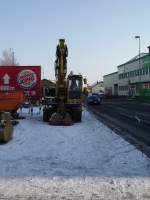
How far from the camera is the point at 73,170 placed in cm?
1146

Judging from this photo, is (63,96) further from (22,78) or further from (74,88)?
(22,78)

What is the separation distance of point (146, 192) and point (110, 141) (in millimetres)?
8255

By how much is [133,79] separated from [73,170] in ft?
344

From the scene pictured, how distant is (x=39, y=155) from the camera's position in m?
13.9

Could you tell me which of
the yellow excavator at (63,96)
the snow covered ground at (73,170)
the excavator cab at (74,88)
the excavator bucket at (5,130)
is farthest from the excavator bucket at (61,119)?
the snow covered ground at (73,170)

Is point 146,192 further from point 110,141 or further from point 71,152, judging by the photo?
point 110,141

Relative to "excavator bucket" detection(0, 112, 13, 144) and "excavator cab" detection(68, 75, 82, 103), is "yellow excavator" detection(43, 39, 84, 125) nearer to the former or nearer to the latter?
"excavator cab" detection(68, 75, 82, 103)

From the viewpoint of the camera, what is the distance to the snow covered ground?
921 centimetres

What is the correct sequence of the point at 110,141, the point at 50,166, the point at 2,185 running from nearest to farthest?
1. the point at 2,185
2. the point at 50,166
3. the point at 110,141

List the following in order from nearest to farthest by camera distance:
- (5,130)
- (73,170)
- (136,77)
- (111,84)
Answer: (73,170), (5,130), (136,77), (111,84)

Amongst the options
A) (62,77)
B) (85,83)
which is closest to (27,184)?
(62,77)

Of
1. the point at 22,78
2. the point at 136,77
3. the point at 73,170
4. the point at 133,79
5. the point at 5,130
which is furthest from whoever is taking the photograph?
the point at 133,79

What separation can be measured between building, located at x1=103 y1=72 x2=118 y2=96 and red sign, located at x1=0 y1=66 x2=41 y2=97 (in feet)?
359

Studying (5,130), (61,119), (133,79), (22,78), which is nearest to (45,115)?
(61,119)
